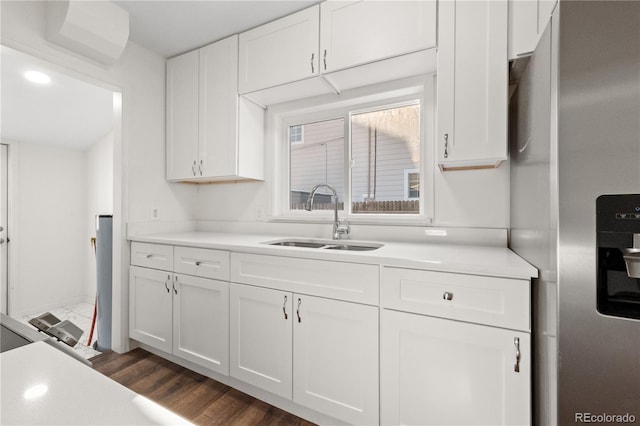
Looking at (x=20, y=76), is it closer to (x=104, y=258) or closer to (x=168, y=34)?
(x=168, y=34)

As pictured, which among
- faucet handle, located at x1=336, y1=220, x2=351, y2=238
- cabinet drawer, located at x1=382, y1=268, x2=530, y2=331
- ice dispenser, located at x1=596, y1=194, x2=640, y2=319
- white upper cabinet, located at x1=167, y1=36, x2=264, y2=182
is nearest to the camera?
ice dispenser, located at x1=596, y1=194, x2=640, y2=319

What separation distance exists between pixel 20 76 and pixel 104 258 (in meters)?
1.56

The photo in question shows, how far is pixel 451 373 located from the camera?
1179 mm

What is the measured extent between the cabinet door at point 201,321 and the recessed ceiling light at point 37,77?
196 centimetres

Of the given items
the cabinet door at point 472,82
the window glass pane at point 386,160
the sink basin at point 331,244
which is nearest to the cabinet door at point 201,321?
the sink basin at point 331,244

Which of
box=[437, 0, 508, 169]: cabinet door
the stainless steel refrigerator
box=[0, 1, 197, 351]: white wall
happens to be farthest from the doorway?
the stainless steel refrigerator

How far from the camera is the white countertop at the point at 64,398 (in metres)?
0.34

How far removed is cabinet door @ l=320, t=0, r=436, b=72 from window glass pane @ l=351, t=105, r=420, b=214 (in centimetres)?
49

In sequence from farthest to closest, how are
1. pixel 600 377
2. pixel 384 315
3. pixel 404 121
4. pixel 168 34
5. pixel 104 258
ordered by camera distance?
pixel 104 258, pixel 168 34, pixel 404 121, pixel 384 315, pixel 600 377

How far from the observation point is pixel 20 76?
7.32 ft

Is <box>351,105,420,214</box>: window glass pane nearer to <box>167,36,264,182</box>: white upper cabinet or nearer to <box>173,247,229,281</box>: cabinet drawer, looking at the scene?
<box>167,36,264,182</box>: white upper cabinet

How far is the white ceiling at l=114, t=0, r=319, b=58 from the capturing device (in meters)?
1.87

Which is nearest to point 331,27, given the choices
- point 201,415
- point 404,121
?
point 404,121

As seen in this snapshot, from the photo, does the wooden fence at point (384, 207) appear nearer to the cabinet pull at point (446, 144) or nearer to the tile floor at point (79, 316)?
the cabinet pull at point (446, 144)
